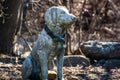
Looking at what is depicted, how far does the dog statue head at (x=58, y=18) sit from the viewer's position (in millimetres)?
5289

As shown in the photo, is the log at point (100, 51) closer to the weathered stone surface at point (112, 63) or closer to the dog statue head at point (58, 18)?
the weathered stone surface at point (112, 63)

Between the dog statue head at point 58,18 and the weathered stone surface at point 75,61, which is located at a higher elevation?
the dog statue head at point 58,18

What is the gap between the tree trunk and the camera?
10070 millimetres

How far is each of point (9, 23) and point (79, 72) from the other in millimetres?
3229

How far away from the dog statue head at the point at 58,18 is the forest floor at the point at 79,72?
1679 millimetres

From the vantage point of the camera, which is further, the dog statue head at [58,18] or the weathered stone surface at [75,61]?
the weathered stone surface at [75,61]

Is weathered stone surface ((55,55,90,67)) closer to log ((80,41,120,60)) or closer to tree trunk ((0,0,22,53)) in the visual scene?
log ((80,41,120,60))

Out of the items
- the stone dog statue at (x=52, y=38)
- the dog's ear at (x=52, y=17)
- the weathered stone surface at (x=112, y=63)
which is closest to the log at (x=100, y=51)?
the weathered stone surface at (x=112, y=63)

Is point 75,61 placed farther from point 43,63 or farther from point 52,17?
point 52,17

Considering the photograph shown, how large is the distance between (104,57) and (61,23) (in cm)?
358

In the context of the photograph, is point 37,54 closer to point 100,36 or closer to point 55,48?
point 55,48

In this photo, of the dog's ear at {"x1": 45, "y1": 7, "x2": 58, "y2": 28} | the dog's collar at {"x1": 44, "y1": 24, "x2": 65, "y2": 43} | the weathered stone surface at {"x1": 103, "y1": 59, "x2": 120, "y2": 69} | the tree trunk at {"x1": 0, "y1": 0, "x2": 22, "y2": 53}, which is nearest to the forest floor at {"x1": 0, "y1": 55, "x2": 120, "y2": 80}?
the weathered stone surface at {"x1": 103, "y1": 59, "x2": 120, "y2": 69}

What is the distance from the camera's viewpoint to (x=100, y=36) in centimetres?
1611

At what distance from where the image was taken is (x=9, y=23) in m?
10.2
